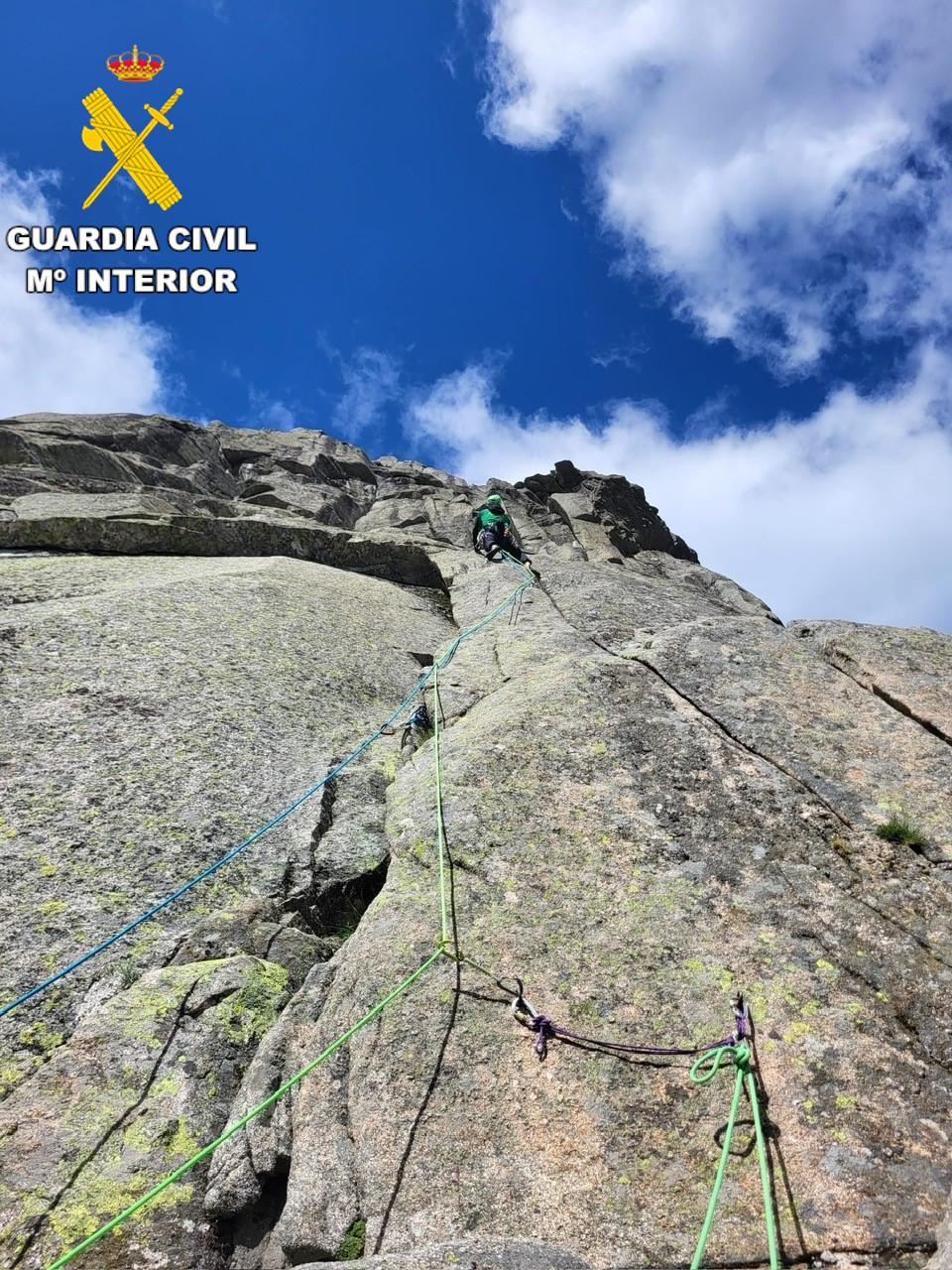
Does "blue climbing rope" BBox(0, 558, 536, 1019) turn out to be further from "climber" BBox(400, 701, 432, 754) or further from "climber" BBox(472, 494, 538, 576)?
"climber" BBox(472, 494, 538, 576)

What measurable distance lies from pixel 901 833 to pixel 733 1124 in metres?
3.53

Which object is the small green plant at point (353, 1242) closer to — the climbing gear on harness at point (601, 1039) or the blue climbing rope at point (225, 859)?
the climbing gear on harness at point (601, 1039)

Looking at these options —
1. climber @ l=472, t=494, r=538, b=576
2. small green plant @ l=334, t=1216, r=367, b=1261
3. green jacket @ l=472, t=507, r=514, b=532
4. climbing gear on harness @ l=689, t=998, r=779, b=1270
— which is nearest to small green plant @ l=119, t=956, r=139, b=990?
small green plant @ l=334, t=1216, r=367, b=1261

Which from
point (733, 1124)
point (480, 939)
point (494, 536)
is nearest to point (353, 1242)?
point (480, 939)

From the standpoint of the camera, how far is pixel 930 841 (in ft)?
23.0

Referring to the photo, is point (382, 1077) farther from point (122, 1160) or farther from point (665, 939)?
point (665, 939)

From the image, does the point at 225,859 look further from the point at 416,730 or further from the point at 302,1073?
the point at 416,730

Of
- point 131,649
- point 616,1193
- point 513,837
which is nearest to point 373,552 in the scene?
point 131,649

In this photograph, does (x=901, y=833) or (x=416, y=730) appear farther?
(x=416, y=730)

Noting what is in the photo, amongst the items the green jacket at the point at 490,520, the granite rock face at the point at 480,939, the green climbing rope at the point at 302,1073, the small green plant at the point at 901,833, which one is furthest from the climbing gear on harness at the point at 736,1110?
the green jacket at the point at 490,520

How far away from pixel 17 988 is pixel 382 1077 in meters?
3.15

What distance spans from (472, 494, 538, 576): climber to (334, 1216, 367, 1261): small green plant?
14.8 metres

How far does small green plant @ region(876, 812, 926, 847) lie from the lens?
22.9 ft

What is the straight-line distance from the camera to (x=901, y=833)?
7.01m
